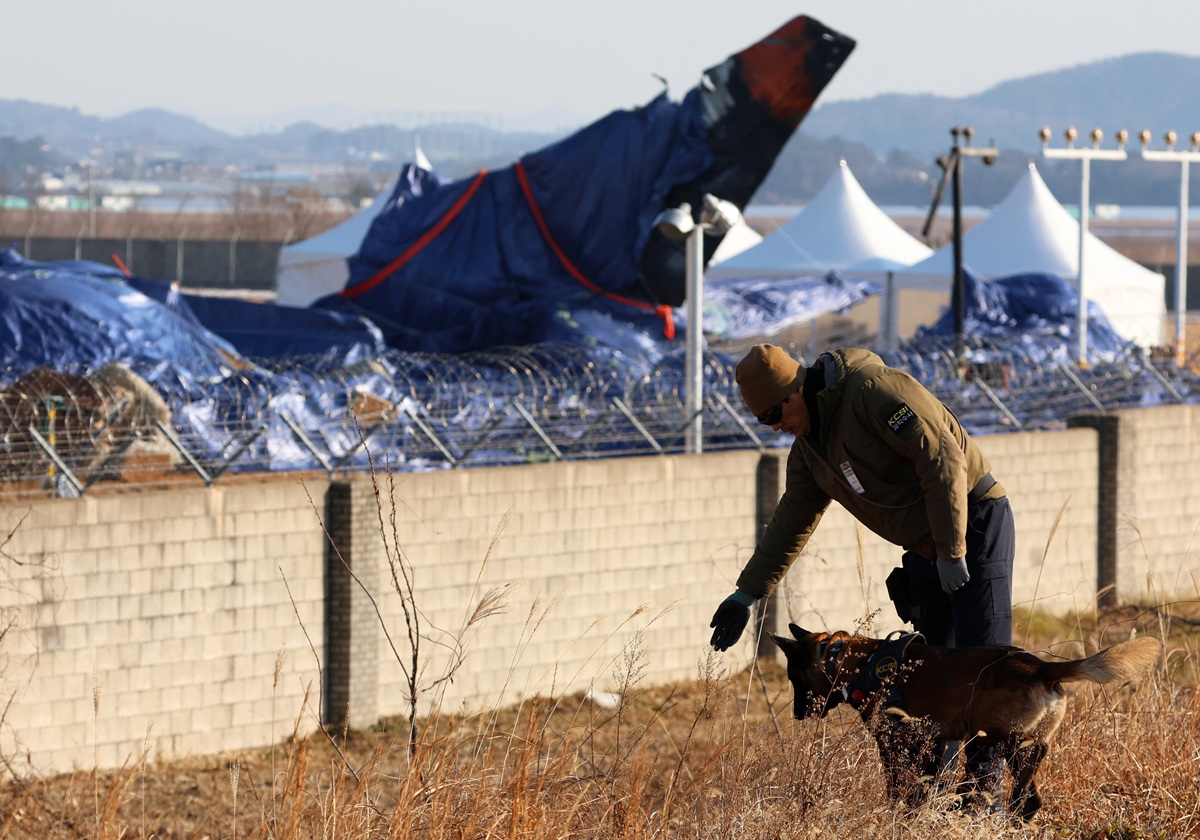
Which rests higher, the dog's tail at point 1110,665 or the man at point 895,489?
the man at point 895,489

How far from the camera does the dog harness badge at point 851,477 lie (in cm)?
530

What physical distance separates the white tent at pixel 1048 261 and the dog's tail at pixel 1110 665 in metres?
23.8

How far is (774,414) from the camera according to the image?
526cm

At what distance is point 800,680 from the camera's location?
534 centimetres

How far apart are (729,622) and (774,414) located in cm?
70

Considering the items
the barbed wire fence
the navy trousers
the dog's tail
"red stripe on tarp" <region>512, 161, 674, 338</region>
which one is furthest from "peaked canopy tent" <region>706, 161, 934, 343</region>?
the dog's tail

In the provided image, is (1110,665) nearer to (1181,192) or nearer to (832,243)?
(1181,192)

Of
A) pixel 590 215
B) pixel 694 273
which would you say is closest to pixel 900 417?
pixel 694 273

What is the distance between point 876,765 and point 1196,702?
1.52m

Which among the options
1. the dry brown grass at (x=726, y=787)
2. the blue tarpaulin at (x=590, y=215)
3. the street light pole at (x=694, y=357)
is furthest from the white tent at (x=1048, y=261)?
the dry brown grass at (x=726, y=787)

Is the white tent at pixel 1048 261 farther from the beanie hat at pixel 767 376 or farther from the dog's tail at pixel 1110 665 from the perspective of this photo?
the dog's tail at pixel 1110 665

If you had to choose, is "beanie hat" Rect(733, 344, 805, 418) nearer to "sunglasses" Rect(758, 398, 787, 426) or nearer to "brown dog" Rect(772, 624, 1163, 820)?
"sunglasses" Rect(758, 398, 787, 426)

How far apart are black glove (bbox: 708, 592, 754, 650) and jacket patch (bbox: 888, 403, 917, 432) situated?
784 mm

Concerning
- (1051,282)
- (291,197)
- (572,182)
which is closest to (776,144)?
(572,182)
